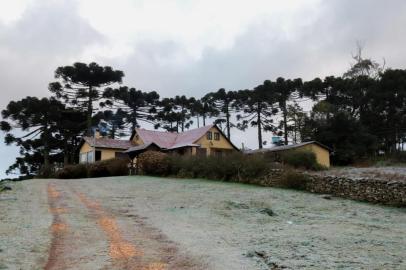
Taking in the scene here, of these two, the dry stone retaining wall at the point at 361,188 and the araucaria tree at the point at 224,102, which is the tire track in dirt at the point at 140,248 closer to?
the dry stone retaining wall at the point at 361,188

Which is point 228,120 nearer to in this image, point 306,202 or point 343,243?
point 306,202

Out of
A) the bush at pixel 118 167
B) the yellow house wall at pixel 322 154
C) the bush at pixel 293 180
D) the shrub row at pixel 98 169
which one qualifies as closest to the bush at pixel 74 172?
the shrub row at pixel 98 169

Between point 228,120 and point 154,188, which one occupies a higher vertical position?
point 228,120

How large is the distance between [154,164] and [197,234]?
19919 mm

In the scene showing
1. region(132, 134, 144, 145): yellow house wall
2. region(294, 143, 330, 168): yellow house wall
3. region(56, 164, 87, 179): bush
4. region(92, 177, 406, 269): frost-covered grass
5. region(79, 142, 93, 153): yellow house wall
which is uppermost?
region(132, 134, 144, 145): yellow house wall

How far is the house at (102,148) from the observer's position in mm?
44625

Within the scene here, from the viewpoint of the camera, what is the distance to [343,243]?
803cm

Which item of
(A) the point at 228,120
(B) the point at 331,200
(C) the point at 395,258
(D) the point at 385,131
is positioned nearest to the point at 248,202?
(B) the point at 331,200

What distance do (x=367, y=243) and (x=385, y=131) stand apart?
4596 centimetres

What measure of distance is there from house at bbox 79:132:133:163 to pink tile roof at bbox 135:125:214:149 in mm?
2329

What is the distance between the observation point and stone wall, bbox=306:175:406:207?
14.9 meters

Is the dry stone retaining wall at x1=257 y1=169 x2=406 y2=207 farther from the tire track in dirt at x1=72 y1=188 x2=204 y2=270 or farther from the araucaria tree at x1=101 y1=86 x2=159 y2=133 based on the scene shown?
the araucaria tree at x1=101 y1=86 x2=159 y2=133

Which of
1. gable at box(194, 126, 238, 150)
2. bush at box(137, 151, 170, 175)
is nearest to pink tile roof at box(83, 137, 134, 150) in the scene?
gable at box(194, 126, 238, 150)

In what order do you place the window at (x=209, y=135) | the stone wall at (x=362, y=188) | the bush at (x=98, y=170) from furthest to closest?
the window at (x=209, y=135), the bush at (x=98, y=170), the stone wall at (x=362, y=188)
